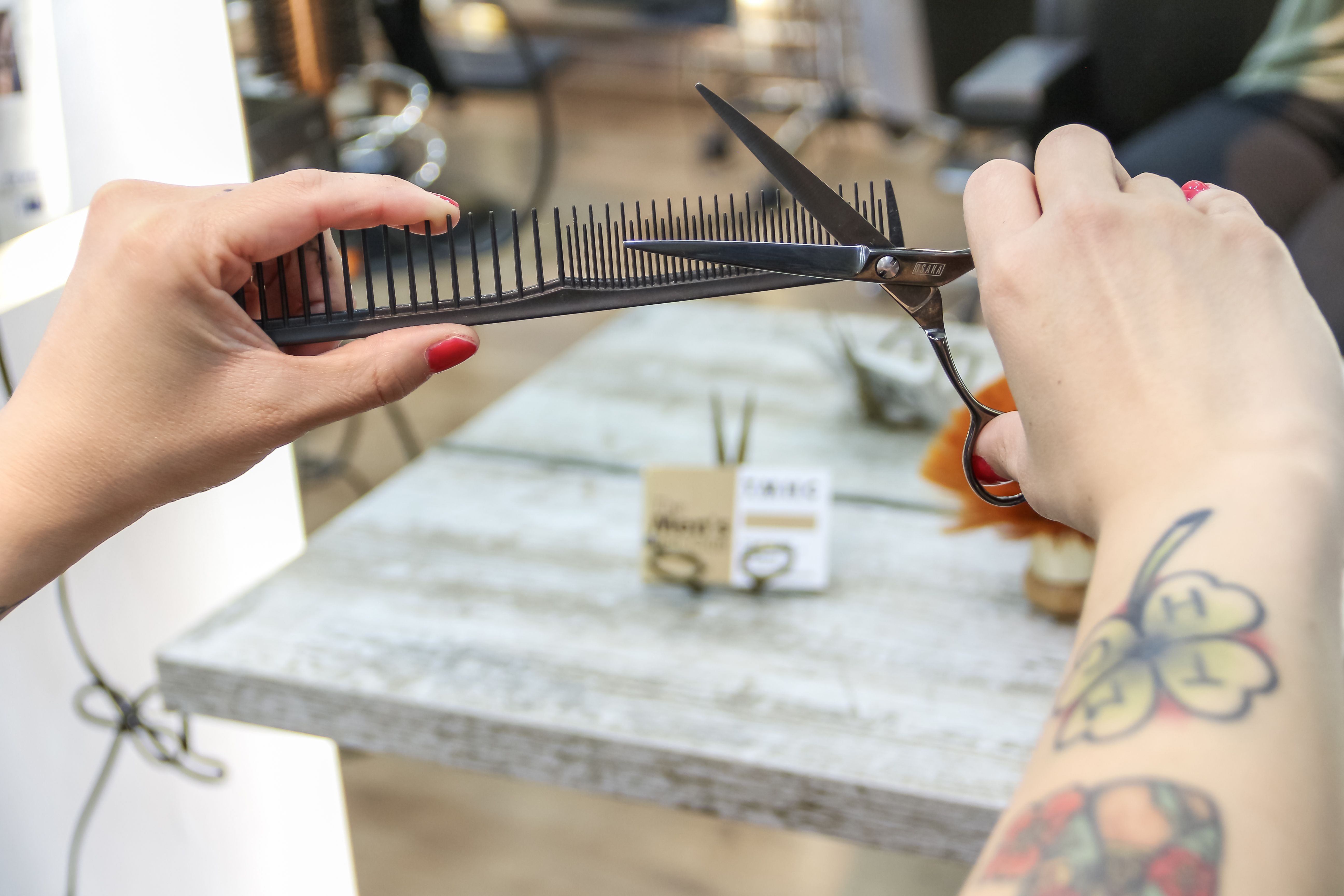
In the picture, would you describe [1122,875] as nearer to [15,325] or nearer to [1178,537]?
[1178,537]

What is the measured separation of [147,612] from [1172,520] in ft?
3.08

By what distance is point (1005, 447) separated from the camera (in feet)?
1.47

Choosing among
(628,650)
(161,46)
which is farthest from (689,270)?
(161,46)

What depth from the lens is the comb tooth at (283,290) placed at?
468 millimetres

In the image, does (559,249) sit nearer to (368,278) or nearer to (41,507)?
(368,278)

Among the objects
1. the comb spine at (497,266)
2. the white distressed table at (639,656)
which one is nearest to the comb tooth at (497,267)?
the comb spine at (497,266)

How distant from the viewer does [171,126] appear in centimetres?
83

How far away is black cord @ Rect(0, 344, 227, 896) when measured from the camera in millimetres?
979

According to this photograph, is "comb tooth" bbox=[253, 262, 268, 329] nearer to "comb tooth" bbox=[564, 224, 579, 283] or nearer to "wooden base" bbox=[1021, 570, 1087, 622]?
"comb tooth" bbox=[564, 224, 579, 283]

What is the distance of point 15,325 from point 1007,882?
34.7 inches

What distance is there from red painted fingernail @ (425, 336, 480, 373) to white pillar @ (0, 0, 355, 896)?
1.67 feet

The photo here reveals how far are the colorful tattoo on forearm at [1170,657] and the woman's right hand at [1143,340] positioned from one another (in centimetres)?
3

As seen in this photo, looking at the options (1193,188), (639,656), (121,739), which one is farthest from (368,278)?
(121,739)

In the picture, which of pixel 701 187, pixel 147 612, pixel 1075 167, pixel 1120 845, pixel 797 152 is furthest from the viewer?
pixel 797 152
